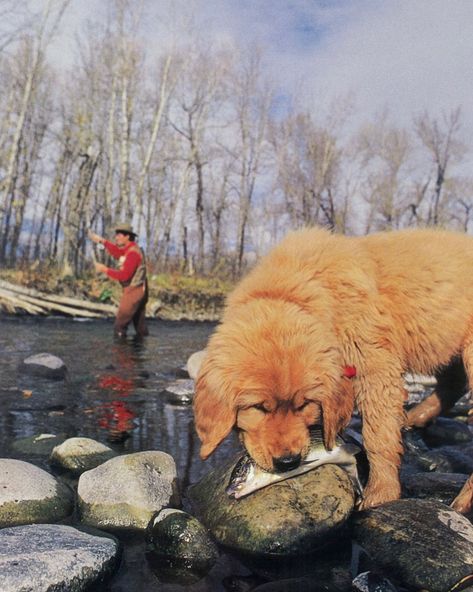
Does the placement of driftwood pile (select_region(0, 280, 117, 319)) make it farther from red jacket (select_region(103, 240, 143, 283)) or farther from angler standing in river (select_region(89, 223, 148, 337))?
red jacket (select_region(103, 240, 143, 283))

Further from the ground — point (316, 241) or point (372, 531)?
point (316, 241)

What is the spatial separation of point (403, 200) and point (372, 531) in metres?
50.5

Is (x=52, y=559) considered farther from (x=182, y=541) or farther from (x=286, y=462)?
(x=286, y=462)

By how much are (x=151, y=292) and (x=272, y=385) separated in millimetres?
18927

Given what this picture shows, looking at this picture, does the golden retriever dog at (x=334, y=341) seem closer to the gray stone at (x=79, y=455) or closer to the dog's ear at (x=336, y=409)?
the dog's ear at (x=336, y=409)

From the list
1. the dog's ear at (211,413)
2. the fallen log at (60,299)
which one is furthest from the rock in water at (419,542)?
the fallen log at (60,299)

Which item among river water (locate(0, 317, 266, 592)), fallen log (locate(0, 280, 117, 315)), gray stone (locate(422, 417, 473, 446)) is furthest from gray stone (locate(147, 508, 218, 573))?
fallen log (locate(0, 280, 117, 315))

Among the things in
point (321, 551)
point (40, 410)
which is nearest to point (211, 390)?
point (321, 551)

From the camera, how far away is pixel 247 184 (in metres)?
39.3

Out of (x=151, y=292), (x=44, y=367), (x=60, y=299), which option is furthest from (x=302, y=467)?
(x=151, y=292)

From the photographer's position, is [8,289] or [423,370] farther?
[8,289]

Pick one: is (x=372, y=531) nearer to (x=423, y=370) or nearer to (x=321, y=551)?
(x=321, y=551)

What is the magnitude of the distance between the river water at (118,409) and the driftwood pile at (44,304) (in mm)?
5048

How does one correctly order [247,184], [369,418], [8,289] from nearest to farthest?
1. [369,418]
2. [8,289]
3. [247,184]
